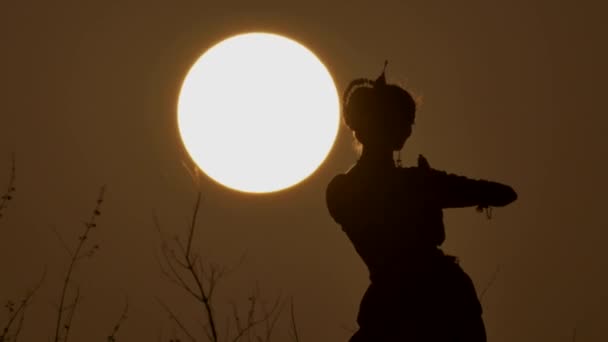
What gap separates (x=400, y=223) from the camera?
4.18 m

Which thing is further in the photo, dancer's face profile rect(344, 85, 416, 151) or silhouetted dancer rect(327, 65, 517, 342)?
dancer's face profile rect(344, 85, 416, 151)

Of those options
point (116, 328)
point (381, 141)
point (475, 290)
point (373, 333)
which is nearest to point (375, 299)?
point (373, 333)

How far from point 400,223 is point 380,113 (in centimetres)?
47

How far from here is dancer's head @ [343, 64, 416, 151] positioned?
13.6ft

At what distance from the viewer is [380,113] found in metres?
4.19

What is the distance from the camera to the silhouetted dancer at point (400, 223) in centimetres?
402

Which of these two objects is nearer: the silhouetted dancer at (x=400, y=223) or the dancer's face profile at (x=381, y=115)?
the silhouetted dancer at (x=400, y=223)

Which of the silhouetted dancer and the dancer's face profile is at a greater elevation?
the dancer's face profile

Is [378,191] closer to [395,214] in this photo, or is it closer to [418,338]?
[395,214]

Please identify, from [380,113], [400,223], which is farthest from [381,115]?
[400,223]

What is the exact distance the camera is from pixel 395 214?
420 centimetres

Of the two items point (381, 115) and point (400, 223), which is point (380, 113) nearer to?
point (381, 115)

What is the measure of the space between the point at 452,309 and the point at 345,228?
644mm

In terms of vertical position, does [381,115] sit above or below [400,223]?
above
